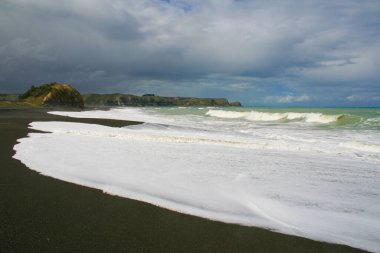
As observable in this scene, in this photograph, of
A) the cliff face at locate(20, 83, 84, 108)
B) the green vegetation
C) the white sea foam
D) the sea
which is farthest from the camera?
the green vegetation

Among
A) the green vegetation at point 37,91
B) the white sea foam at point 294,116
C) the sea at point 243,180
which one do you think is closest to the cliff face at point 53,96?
the green vegetation at point 37,91

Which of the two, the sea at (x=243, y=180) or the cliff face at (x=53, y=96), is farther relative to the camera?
the cliff face at (x=53, y=96)

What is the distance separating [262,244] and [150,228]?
1.32m

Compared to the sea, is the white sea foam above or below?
below

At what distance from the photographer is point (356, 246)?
3.47 meters

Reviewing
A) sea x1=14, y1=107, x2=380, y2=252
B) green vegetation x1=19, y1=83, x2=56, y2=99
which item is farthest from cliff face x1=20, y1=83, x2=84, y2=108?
sea x1=14, y1=107, x2=380, y2=252

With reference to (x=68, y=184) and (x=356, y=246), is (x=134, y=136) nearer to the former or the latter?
(x=68, y=184)

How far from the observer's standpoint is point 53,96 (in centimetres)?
6375

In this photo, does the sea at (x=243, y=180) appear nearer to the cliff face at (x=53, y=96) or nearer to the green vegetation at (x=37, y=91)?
the cliff face at (x=53, y=96)

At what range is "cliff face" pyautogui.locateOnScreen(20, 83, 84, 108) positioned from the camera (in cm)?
6278

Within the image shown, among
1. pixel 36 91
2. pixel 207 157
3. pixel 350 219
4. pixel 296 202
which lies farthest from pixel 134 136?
pixel 36 91

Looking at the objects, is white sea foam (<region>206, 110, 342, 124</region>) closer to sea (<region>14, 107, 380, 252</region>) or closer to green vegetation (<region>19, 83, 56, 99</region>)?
sea (<region>14, 107, 380, 252</region>)

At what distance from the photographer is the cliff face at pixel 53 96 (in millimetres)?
62781

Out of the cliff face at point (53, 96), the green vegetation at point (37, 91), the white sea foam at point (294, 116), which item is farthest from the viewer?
the green vegetation at point (37, 91)
